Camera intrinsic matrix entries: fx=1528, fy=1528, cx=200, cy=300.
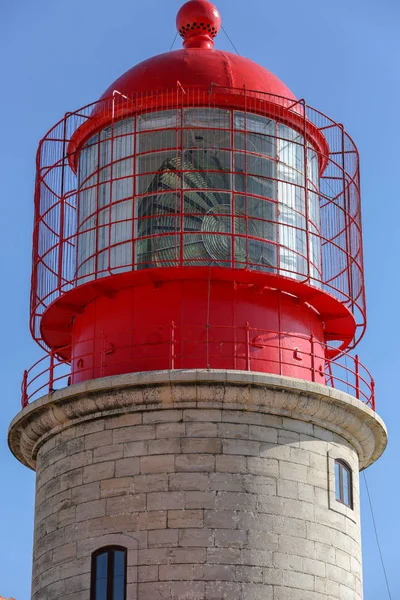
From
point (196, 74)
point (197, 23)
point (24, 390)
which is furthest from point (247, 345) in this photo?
point (197, 23)

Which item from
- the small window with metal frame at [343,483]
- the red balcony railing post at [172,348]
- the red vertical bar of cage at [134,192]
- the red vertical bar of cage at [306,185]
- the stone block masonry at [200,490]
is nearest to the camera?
the stone block masonry at [200,490]

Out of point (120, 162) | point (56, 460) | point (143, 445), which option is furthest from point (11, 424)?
point (120, 162)

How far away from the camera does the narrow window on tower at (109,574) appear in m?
20.1

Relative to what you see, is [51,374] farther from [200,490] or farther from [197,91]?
[197,91]

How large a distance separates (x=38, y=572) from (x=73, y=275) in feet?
14.3

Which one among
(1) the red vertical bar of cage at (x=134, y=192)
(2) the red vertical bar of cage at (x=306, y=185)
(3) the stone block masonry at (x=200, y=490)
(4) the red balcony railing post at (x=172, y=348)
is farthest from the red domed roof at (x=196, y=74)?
(3) the stone block masonry at (x=200, y=490)

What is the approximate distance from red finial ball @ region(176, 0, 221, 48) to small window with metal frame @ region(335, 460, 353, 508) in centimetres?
695

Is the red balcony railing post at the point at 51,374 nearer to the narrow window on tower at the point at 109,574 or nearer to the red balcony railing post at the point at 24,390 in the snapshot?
the red balcony railing post at the point at 24,390

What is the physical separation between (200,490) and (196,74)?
628 cm

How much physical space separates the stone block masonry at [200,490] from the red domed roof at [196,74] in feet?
Answer: 15.1

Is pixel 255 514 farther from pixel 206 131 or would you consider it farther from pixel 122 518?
pixel 206 131

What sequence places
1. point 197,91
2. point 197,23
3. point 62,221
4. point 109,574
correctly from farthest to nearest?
point 197,23 < point 62,221 < point 197,91 < point 109,574

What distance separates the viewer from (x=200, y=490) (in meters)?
20.3

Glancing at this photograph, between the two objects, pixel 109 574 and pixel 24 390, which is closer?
pixel 109 574
